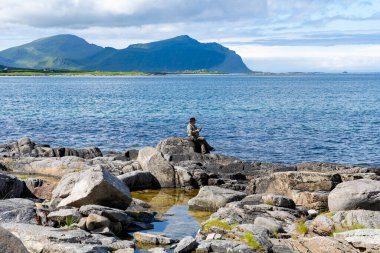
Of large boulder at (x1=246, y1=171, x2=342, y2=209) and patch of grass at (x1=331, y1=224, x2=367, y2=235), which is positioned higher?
patch of grass at (x1=331, y1=224, x2=367, y2=235)

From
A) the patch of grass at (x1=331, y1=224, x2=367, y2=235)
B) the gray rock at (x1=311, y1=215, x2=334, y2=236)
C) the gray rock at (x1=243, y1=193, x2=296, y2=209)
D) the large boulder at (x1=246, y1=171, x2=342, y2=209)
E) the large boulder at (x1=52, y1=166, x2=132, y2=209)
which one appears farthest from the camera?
the large boulder at (x1=246, y1=171, x2=342, y2=209)

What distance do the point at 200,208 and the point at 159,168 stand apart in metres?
6.89

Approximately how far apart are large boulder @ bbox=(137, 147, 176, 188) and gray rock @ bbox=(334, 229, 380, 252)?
1485 centimetres

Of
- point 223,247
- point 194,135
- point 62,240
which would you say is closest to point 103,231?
point 62,240

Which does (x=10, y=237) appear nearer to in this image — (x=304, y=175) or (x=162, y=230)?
(x=162, y=230)

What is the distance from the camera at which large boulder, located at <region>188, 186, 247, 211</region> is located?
78.8 feet

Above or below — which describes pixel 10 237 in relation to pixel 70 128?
above

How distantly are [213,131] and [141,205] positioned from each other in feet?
126

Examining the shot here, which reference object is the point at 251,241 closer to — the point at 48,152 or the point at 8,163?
the point at 8,163

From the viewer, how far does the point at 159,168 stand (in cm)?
3080

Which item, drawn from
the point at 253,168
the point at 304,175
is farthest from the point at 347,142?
the point at 304,175

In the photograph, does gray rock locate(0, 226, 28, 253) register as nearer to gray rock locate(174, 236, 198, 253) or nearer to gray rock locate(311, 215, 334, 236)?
gray rock locate(174, 236, 198, 253)

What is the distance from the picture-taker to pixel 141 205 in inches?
973

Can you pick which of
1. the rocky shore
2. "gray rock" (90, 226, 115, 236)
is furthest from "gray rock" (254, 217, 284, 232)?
"gray rock" (90, 226, 115, 236)
